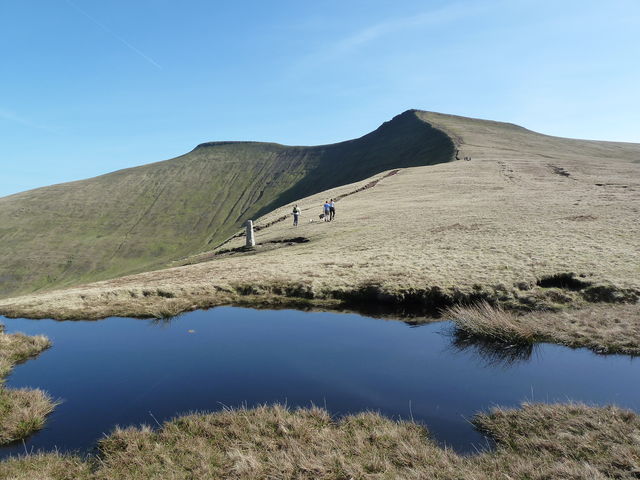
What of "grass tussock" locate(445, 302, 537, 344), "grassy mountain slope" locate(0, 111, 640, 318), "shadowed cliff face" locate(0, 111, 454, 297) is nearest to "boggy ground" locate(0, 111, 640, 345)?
"grassy mountain slope" locate(0, 111, 640, 318)

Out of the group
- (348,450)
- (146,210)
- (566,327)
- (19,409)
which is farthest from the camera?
(146,210)

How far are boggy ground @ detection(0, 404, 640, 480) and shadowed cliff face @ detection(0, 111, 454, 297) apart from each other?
100680 millimetres

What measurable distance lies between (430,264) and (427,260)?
4.18 feet

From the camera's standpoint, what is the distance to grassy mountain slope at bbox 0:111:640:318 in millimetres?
21203

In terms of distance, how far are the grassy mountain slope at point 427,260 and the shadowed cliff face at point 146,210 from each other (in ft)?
200

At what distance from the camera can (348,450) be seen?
8.87 meters

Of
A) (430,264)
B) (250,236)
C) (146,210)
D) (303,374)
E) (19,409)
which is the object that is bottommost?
(303,374)

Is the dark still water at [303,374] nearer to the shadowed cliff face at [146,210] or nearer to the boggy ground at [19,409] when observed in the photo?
the boggy ground at [19,409]

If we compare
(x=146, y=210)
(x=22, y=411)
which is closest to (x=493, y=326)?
(x=22, y=411)

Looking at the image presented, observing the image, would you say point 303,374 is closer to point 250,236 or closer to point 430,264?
point 430,264

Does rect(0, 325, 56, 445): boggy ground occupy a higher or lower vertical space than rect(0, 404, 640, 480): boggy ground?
higher

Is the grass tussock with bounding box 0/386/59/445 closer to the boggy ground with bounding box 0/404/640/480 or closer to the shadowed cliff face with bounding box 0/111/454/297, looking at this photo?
the boggy ground with bounding box 0/404/640/480

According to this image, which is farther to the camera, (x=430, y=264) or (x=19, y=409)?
(x=430, y=264)

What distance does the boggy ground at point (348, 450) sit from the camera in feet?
26.1
